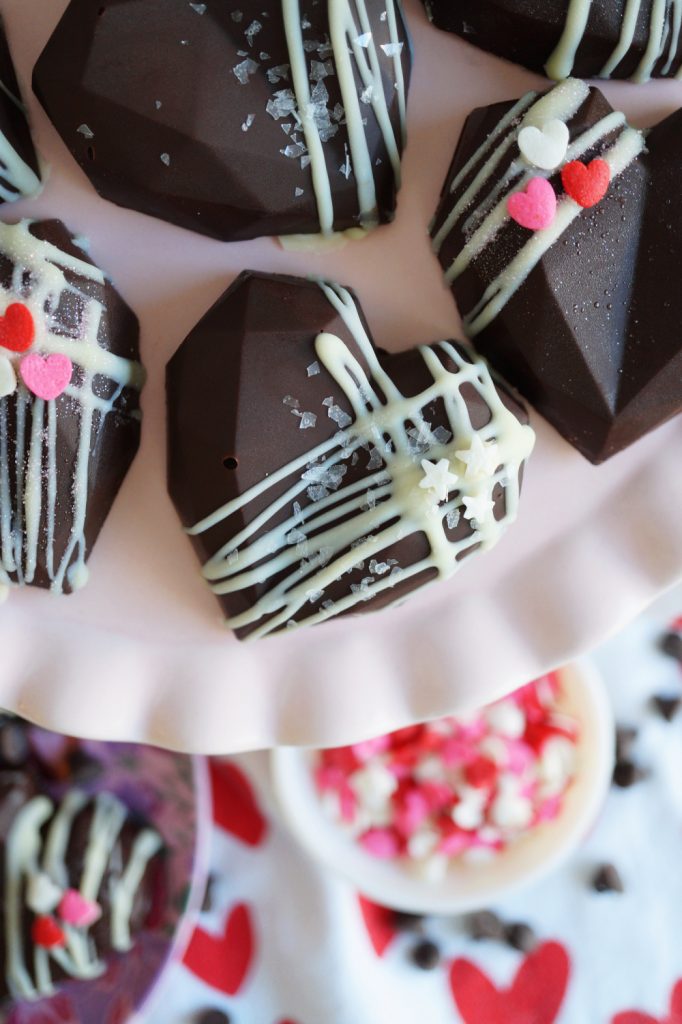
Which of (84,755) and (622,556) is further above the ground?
(622,556)

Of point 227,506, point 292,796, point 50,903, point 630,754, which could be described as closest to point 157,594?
point 227,506

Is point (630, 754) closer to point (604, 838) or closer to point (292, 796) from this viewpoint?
point (604, 838)

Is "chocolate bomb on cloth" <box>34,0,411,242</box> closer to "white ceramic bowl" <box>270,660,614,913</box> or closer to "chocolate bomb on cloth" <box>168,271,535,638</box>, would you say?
"chocolate bomb on cloth" <box>168,271,535,638</box>

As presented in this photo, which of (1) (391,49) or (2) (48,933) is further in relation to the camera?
(2) (48,933)

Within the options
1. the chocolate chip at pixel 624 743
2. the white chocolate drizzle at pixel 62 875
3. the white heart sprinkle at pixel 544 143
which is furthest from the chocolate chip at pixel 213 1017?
the white heart sprinkle at pixel 544 143

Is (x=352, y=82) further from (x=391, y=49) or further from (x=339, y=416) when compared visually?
(x=339, y=416)

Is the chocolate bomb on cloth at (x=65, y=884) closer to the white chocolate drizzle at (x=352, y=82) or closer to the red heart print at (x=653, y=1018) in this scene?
A: the red heart print at (x=653, y=1018)

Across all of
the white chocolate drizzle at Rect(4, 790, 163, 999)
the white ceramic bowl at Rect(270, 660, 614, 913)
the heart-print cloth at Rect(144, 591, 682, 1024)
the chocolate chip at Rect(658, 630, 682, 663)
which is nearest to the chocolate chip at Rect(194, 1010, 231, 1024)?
the heart-print cloth at Rect(144, 591, 682, 1024)

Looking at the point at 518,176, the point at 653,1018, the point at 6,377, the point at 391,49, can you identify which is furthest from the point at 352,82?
the point at 653,1018
